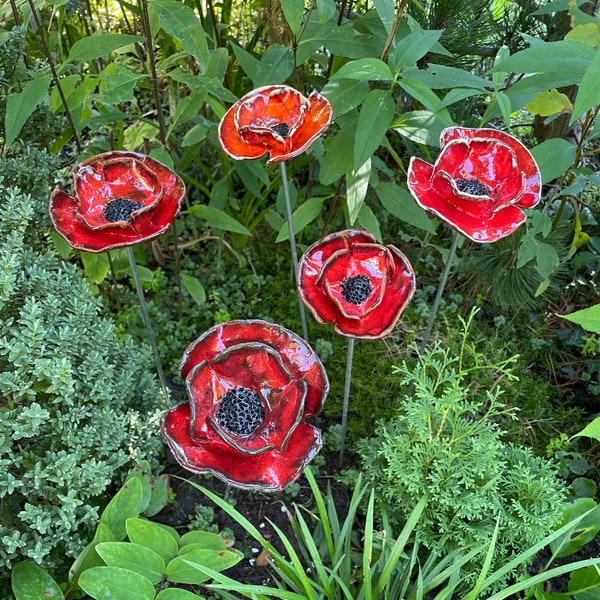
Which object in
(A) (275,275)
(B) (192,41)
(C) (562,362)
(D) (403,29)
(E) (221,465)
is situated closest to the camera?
(E) (221,465)

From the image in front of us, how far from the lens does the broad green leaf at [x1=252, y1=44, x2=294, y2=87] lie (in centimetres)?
149

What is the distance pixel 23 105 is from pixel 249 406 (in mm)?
787

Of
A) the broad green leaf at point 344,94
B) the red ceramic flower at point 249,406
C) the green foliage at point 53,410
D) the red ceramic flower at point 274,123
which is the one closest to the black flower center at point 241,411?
the red ceramic flower at point 249,406

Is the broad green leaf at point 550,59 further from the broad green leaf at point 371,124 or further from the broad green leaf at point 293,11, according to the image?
the broad green leaf at point 293,11

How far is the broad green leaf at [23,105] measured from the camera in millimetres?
→ 1349

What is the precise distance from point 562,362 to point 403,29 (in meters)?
1.09

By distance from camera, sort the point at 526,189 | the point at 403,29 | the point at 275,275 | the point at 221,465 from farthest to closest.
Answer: the point at 275,275
the point at 403,29
the point at 526,189
the point at 221,465

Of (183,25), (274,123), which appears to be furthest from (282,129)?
(183,25)

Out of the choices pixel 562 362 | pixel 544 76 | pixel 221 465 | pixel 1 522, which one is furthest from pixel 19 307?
pixel 562 362

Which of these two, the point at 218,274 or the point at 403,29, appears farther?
the point at 218,274

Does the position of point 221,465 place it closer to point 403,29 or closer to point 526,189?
point 526,189

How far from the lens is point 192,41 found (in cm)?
132

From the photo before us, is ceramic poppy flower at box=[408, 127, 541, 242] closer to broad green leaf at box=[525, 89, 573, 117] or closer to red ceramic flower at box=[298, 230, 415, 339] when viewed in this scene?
red ceramic flower at box=[298, 230, 415, 339]

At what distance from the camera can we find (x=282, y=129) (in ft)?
4.13
